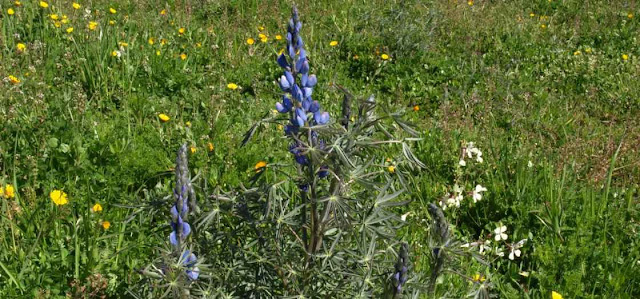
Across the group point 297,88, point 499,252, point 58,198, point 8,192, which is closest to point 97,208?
point 58,198

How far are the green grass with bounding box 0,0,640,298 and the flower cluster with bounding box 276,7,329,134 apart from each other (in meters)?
0.42

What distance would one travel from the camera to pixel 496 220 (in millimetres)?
3180

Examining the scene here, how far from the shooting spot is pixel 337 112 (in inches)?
162

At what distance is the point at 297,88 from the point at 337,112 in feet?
8.04

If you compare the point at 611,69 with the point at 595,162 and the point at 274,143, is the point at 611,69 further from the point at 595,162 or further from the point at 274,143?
the point at 274,143

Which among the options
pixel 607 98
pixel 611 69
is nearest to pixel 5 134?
pixel 607 98

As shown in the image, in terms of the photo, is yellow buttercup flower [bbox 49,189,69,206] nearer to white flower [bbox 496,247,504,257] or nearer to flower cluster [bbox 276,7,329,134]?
flower cluster [bbox 276,7,329,134]

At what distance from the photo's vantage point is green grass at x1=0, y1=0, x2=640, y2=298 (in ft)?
8.75

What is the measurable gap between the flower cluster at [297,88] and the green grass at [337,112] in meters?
0.42

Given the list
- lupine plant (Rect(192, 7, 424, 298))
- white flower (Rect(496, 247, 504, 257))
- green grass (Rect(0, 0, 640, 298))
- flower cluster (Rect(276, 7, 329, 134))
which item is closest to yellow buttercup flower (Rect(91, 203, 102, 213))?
green grass (Rect(0, 0, 640, 298))

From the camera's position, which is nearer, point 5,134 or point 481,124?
point 5,134

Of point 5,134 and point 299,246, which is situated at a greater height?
point 299,246

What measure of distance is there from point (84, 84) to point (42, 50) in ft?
1.49

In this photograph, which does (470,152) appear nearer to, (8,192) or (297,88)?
(297,88)
